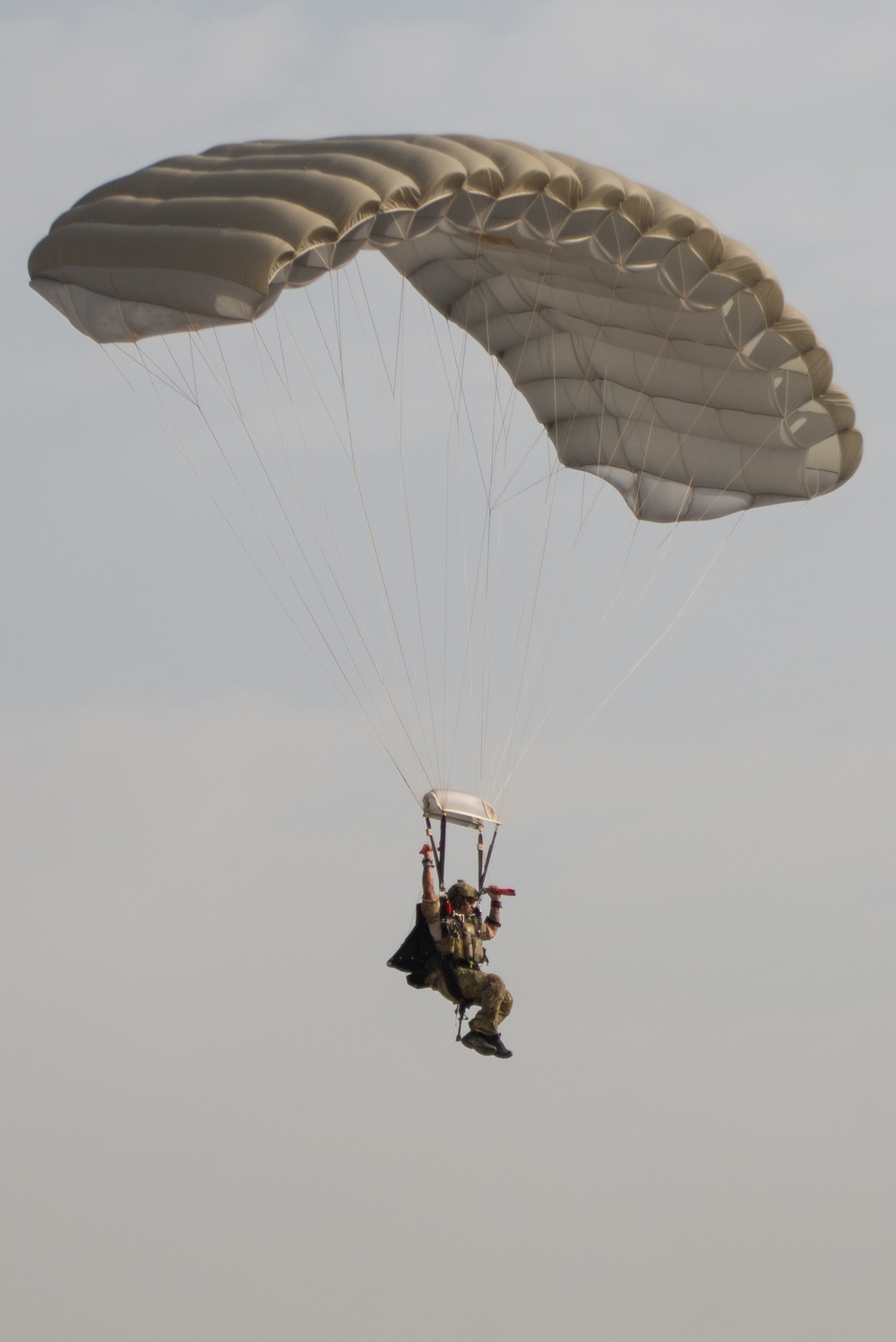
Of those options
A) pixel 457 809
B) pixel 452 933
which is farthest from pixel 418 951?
pixel 457 809

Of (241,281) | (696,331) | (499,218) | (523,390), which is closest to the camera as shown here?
(241,281)

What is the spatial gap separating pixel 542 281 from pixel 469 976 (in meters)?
5.70

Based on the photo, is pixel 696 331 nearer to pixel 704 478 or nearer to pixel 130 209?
pixel 704 478

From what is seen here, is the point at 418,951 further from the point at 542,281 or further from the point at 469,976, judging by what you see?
the point at 542,281

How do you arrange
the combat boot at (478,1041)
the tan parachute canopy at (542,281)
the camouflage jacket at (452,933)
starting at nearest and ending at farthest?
the tan parachute canopy at (542,281) < the camouflage jacket at (452,933) < the combat boot at (478,1041)

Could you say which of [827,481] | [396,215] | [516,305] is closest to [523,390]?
[516,305]

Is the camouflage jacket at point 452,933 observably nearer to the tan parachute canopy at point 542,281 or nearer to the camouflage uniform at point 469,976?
the camouflage uniform at point 469,976

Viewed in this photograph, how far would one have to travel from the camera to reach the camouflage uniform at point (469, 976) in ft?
59.0

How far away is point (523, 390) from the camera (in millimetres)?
21047

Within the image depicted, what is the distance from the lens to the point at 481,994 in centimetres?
1800

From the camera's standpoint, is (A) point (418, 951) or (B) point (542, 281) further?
(B) point (542, 281)

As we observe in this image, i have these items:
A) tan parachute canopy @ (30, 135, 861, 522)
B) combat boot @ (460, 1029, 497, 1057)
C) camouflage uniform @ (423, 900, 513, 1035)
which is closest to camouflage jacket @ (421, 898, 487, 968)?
camouflage uniform @ (423, 900, 513, 1035)

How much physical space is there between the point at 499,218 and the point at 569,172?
0.63 metres

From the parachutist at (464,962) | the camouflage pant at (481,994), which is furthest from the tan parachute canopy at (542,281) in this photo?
the camouflage pant at (481,994)
